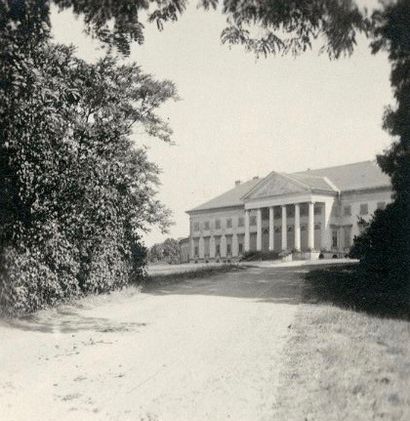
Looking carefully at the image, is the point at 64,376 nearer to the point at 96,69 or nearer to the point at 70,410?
the point at 70,410

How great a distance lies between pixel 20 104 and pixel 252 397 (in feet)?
14.5

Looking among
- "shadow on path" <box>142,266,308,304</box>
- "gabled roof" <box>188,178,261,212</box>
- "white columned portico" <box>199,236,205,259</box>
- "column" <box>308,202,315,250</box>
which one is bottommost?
"shadow on path" <box>142,266,308,304</box>

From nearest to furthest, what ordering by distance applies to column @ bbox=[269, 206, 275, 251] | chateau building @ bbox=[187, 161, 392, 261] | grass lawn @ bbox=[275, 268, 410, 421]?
grass lawn @ bbox=[275, 268, 410, 421], chateau building @ bbox=[187, 161, 392, 261], column @ bbox=[269, 206, 275, 251]

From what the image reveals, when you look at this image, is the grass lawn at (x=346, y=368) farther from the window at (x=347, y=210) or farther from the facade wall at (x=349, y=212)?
the window at (x=347, y=210)

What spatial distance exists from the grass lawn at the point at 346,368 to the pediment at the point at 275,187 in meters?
47.7

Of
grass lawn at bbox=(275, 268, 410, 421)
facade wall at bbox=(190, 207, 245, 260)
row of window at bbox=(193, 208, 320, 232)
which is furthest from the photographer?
facade wall at bbox=(190, 207, 245, 260)

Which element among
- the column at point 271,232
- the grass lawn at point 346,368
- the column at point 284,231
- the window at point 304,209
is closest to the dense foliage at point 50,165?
the grass lawn at point 346,368

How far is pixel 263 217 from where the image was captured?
216 feet

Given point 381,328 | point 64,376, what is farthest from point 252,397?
point 381,328

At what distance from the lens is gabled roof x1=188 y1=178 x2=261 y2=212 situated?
71.8 metres

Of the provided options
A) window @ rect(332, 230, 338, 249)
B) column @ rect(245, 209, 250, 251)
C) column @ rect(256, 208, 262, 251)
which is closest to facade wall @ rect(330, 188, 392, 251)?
window @ rect(332, 230, 338, 249)

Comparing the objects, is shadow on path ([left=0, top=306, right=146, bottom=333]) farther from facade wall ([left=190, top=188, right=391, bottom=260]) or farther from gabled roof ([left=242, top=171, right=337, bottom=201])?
gabled roof ([left=242, top=171, right=337, bottom=201])

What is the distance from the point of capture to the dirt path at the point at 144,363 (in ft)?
17.3

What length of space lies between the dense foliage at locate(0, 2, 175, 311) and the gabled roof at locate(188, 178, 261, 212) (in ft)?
187
